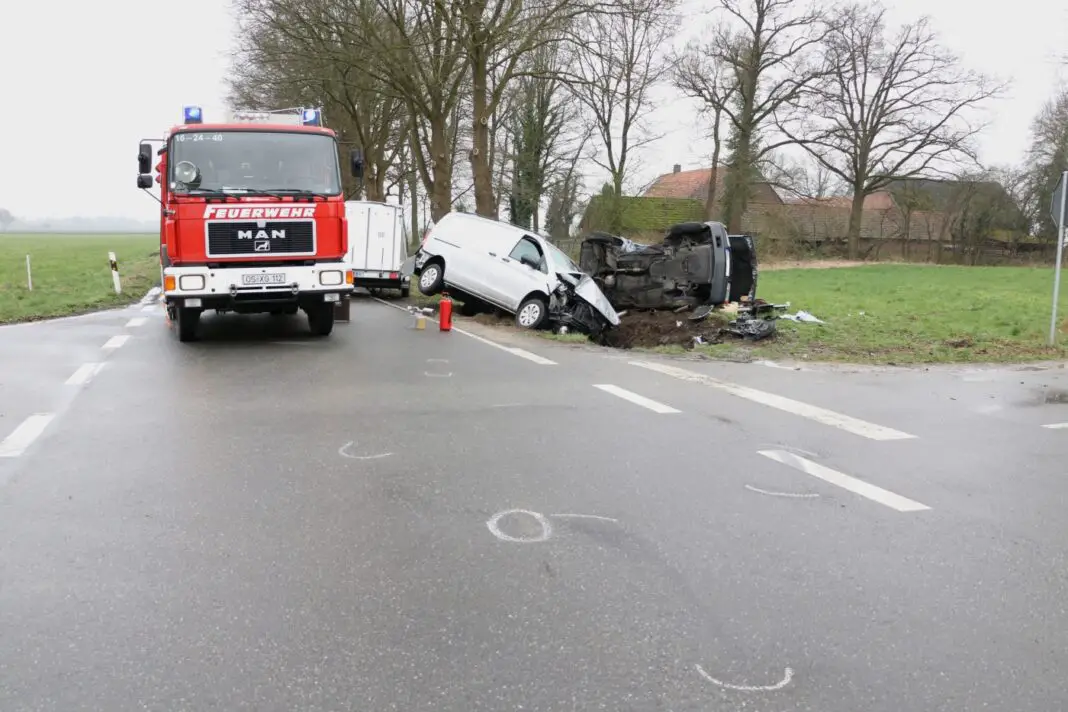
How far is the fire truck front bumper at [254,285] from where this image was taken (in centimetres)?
1080

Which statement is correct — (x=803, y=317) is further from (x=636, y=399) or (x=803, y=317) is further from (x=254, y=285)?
(x=254, y=285)

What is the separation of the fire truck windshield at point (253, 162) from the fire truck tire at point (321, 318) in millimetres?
1768

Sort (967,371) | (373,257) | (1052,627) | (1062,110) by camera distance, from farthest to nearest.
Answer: (1062,110)
(373,257)
(967,371)
(1052,627)

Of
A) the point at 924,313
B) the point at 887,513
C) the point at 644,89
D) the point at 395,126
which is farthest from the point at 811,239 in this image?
the point at 887,513

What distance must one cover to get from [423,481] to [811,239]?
53.7 m

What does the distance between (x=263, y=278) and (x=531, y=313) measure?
5239 mm

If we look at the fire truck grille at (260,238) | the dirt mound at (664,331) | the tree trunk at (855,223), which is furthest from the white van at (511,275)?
the tree trunk at (855,223)

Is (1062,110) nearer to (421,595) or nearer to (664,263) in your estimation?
(664,263)

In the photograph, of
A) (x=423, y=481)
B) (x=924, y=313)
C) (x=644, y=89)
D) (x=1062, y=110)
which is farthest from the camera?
(x=1062, y=110)

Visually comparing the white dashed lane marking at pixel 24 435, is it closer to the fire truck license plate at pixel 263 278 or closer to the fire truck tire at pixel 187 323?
the fire truck license plate at pixel 263 278

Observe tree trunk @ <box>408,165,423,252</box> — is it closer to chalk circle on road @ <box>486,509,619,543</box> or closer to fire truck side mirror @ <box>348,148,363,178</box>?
fire truck side mirror @ <box>348,148,363,178</box>

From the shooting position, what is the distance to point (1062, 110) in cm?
4403

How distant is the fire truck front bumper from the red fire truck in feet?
0.04

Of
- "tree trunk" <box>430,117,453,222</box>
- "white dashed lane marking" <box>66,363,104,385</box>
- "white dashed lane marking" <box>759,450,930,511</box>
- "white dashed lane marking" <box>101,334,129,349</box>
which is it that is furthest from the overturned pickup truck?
"white dashed lane marking" <box>759,450,930,511</box>
